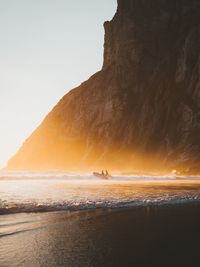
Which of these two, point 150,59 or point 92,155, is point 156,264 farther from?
point 150,59

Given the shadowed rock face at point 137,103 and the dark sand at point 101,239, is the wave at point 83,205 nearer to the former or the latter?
the dark sand at point 101,239

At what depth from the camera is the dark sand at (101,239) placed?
7098mm

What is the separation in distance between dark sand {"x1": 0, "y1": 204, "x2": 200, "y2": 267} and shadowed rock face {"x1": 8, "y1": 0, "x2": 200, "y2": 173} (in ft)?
187

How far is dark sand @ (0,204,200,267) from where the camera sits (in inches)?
279

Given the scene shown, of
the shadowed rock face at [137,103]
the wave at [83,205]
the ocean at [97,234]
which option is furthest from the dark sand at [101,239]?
the shadowed rock face at [137,103]

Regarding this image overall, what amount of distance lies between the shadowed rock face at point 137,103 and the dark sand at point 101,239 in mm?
56875

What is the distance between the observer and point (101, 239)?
8.91 m

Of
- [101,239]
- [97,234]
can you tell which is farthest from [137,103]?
[101,239]

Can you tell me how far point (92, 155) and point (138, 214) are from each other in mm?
85339

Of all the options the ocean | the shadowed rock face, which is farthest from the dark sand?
the shadowed rock face

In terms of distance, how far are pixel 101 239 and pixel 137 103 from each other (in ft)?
295

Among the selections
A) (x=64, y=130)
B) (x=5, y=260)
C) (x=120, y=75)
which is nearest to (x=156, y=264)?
(x=5, y=260)

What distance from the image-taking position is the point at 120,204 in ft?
51.1

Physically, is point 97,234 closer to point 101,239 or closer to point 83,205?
point 101,239
